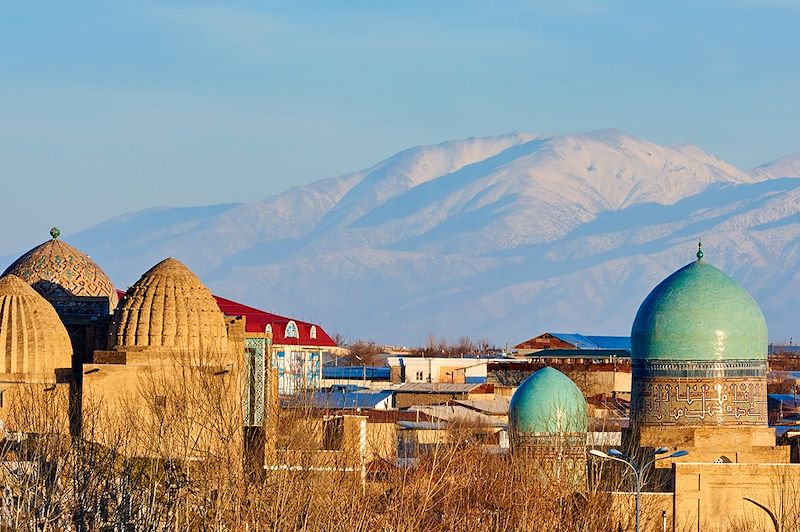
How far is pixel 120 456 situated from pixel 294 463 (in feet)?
9.38

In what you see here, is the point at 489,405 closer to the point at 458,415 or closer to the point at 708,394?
the point at 458,415

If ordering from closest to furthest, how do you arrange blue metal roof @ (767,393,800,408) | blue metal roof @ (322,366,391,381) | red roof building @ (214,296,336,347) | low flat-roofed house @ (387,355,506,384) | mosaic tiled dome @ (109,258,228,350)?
1. mosaic tiled dome @ (109,258,228,350)
2. red roof building @ (214,296,336,347)
3. blue metal roof @ (767,393,800,408)
4. blue metal roof @ (322,366,391,381)
5. low flat-roofed house @ (387,355,506,384)

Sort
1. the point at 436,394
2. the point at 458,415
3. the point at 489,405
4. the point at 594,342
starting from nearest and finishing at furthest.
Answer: the point at 458,415, the point at 489,405, the point at 436,394, the point at 594,342

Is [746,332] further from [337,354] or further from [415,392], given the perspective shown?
[337,354]

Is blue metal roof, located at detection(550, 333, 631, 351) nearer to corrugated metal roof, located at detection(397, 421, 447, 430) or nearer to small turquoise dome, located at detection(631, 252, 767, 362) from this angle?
corrugated metal roof, located at detection(397, 421, 447, 430)

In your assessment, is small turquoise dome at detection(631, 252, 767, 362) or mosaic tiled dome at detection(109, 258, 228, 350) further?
small turquoise dome at detection(631, 252, 767, 362)

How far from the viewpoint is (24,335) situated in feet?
128

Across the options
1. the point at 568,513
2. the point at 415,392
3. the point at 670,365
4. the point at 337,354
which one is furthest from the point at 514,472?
the point at 337,354

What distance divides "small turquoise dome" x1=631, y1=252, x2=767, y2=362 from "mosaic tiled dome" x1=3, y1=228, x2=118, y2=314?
10.4m

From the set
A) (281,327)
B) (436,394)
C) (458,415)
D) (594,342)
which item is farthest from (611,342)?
(458,415)

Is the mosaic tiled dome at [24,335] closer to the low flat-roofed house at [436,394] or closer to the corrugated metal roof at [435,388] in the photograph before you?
the low flat-roofed house at [436,394]

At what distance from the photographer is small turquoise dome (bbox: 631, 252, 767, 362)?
43125mm

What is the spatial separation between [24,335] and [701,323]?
12992 millimetres

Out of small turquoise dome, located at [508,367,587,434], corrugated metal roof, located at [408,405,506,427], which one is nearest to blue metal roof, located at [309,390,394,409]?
corrugated metal roof, located at [408,405,506,427]
